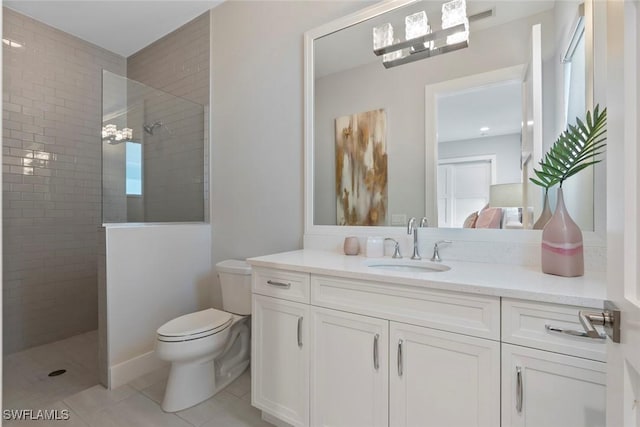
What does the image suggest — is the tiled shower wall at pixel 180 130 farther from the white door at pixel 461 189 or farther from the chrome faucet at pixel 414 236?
the white door at pixel 461 189

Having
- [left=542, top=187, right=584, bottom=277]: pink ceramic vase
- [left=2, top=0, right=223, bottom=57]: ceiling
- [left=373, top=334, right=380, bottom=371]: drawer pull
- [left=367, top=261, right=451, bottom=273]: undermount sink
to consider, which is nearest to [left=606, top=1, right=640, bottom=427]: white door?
[left=542, top=187, right=584, bottom=277]: pink ceramic vase

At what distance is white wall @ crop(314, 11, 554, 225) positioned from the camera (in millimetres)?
1521

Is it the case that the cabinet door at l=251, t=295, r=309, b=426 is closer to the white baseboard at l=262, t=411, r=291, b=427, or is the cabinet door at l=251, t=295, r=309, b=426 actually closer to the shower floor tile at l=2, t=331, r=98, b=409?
the white baseboard at l=262, t=411, r=291, b=427

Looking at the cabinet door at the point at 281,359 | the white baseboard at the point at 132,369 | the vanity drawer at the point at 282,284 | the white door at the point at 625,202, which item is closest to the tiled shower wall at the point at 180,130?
the white baseboard at the point at 132,369

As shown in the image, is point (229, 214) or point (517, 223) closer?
point (517, 223)

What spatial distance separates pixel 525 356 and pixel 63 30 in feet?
13.0

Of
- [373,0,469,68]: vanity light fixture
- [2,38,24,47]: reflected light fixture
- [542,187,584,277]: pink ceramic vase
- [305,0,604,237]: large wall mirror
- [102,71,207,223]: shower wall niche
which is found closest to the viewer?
[542,187,584,277]: pink ceramic vase

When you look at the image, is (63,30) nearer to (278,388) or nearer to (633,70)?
(278,388)

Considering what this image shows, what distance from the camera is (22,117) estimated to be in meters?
2.54

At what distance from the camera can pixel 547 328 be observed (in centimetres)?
96

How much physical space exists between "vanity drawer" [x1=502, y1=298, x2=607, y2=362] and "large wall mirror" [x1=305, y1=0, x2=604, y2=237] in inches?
22.5

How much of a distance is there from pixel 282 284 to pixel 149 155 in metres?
1.71

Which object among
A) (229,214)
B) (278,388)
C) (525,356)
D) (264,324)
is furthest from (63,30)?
(525,356)

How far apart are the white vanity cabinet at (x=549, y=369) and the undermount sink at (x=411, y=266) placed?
1.70ft
